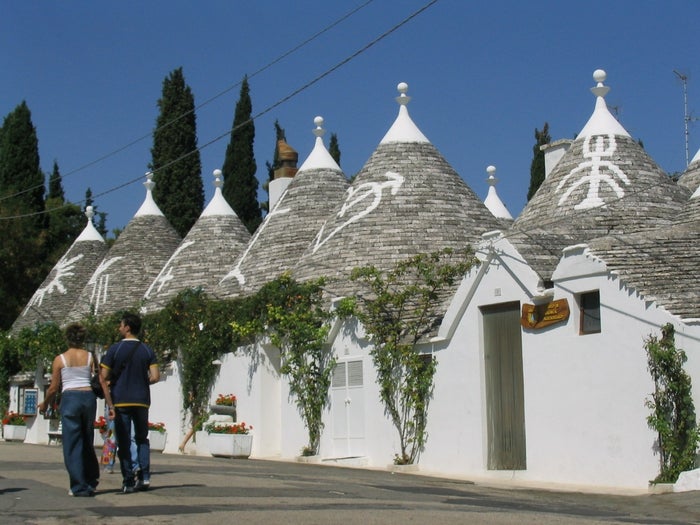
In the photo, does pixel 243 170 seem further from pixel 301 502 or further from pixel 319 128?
pixel 301 502

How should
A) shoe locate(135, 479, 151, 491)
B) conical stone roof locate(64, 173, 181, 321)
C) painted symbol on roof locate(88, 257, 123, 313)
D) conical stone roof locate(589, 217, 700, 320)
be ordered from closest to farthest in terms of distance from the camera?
1. shoe locate(135, 479, 151, 491)
2. conical stone roof locate(589, 217, 700, 320)
3. conical stone roof locate(64, 173, 181, 321)
4. painted symbol on roof locate(88, 257, 123, 313)

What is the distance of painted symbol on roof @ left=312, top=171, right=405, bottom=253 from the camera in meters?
26.0

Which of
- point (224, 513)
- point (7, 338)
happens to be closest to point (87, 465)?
point (224, 513)

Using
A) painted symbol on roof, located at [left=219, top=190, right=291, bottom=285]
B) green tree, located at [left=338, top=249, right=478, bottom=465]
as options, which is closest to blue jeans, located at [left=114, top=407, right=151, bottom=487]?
green tree, located at [left=338, top=249, right=478, bottom=465]

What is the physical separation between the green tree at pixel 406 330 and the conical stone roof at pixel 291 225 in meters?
6.42

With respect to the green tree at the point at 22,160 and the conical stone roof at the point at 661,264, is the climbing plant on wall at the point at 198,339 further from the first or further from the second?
the green tree at the point at 22,160

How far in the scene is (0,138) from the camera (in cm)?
5878

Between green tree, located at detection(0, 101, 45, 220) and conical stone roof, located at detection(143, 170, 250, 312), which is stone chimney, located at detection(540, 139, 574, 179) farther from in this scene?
green tree, located at detection(0, 101, 45, 220)

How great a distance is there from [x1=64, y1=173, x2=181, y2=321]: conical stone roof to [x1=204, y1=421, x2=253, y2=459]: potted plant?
11946mm

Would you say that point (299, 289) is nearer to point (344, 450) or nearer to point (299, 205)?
point (344, 450)

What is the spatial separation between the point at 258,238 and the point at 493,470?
1313cm

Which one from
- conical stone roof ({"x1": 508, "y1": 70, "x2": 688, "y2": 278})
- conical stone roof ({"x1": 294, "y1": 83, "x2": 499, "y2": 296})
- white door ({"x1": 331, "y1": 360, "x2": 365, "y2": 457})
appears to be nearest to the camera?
white door ({"x1": 331, "y1": 360, "x2": 365, "y2": 457})

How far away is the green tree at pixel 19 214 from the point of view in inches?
1940

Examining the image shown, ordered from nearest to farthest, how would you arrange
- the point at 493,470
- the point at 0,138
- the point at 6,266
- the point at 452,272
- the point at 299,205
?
the point at 493,470 → the point at 452,272 → the point at 299,205 → the point at 6,266 → the point at 0,138
